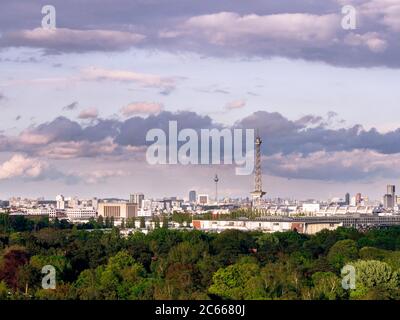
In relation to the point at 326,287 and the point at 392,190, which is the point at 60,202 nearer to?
the point at 392,190

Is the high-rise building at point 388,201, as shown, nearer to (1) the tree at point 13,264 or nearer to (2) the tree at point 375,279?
(1) the tree at point 13,264

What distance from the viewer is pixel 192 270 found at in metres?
39.3

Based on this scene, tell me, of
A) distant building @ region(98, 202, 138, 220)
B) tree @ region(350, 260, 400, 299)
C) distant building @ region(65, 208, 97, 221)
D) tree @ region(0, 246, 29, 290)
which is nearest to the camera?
tree @ region(350, 260, 400, 299)

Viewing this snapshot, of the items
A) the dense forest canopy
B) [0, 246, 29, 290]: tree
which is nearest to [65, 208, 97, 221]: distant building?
the dense forest canopy

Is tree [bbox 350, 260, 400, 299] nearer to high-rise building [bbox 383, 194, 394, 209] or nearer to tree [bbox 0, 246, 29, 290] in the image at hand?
tree [bbox 0, 246, 29, 290]

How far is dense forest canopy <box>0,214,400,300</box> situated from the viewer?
32844mm

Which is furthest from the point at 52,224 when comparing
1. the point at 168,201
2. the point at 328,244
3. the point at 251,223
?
the point at 168,201

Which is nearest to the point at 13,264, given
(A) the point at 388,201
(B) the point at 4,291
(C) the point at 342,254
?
(B) the point at 4,291

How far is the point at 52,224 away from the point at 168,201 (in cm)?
8520

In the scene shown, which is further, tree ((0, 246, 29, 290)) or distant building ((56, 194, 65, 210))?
distant building ((56, 194, 65, 210))

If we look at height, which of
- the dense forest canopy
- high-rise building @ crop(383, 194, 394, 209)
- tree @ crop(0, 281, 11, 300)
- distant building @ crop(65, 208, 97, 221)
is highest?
high-rise building @ crop(383, 194, 394, 209)

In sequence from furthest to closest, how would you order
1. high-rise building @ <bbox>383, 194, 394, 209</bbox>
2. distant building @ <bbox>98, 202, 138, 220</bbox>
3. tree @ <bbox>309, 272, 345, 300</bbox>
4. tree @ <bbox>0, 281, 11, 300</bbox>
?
1. high-rise building @ <bbox>383, 194, 394, 209</bbox>
2. distant building @ <bbox>98, 202, 138, 220</bbox>
3. tree @ <bbox>309, 272, 345, 300</bbox>
4. tree @ <bbox>0, 281, 11, 300</bbox>
